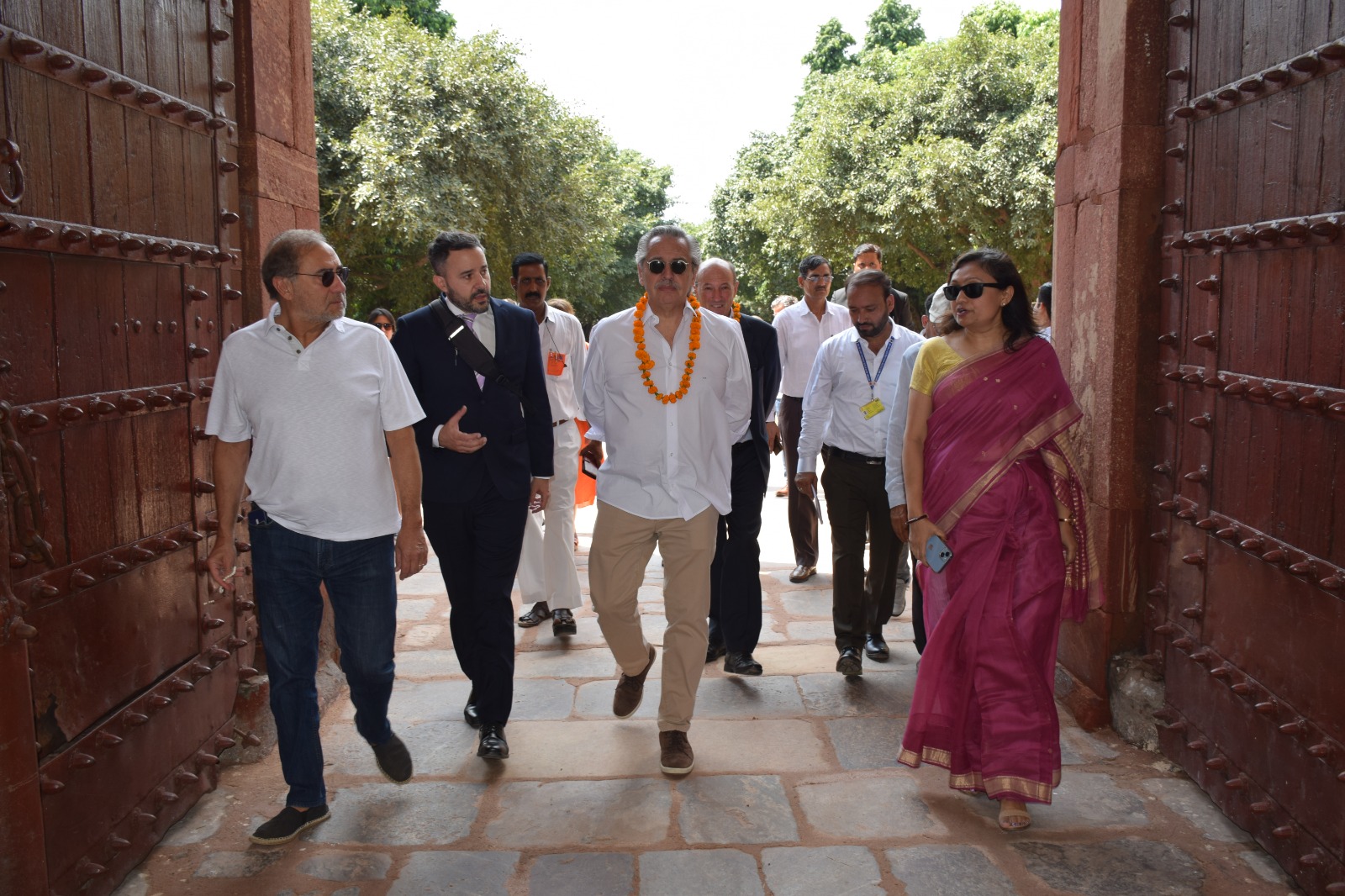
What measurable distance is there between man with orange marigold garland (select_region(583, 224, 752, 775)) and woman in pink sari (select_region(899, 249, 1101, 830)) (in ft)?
2.72

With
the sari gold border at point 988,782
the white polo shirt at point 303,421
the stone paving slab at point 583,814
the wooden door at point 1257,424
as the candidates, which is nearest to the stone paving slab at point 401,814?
the stone paving slab at point 583,814

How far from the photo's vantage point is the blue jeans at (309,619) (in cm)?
377

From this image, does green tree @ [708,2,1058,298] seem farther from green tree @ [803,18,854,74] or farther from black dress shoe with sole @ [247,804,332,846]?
black dress shoe with sole @ [247,804,332,846]

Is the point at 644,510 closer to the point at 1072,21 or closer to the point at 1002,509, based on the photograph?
the point at 1002,509

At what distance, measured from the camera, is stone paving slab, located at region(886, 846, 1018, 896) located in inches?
137

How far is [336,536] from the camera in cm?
374

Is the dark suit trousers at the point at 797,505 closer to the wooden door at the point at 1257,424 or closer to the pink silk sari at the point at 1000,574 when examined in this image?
the wooden door at the point at 1257,424

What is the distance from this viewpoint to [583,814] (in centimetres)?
405

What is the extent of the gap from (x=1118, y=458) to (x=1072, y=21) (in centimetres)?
196

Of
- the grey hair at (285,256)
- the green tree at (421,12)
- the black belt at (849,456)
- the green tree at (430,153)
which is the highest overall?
the green tree at (421,12)

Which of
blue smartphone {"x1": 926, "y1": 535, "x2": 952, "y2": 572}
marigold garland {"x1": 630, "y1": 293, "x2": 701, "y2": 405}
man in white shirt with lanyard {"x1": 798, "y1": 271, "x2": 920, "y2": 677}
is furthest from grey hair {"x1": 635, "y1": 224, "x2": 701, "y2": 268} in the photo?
blue smartphone {"x1": 926, "y1": 535, "x2": 952, "y2": 572}

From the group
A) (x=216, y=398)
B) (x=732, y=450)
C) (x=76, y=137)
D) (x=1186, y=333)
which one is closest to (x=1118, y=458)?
(x=1186, y=333)

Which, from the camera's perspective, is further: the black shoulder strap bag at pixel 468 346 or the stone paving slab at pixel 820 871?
the black shoulder strap bag at pixel 468 346

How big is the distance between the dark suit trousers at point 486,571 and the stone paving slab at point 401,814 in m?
0.41
